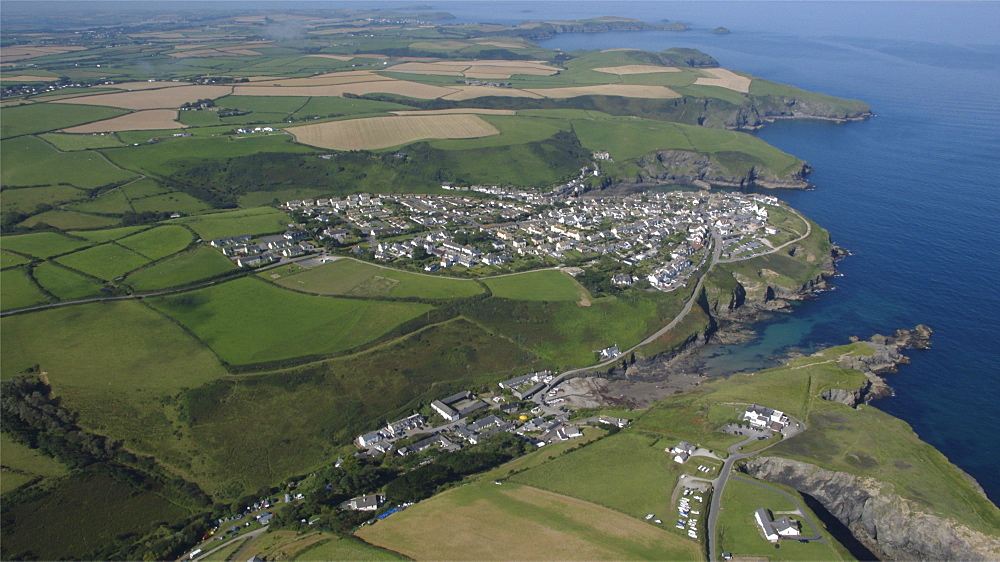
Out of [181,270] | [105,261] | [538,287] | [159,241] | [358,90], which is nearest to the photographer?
[181,270]

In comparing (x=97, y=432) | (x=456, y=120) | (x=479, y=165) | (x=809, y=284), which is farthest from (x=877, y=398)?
(x=456, y=120)

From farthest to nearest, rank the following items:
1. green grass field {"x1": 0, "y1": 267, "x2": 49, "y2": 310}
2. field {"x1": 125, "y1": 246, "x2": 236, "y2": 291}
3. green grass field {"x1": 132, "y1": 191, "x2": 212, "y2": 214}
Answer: green grass field {"x1": 132, "y1": 191, "x2": 212, "y2": 214} → field {"x1": 125, "y1": 246, "x2": 236, "y2": 291} → green grass field {"x1": 0, "y1": 267, "x2": 49, "y2": 310}

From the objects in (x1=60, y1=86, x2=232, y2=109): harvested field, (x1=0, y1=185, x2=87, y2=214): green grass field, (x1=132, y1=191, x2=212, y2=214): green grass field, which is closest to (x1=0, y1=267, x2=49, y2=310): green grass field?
(x1=132, y1=191, x2=212, y2=214): green grass field

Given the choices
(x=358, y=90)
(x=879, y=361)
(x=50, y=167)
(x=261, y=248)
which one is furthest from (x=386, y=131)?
(x=879, y=361)

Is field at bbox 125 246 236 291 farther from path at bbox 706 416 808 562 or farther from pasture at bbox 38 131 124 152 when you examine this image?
pasture at bbox 38 131 124 152

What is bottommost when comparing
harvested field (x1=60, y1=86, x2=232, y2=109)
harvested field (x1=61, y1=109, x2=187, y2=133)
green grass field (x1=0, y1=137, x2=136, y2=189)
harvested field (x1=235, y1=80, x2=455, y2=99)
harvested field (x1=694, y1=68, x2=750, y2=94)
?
green grass field (x1=0, y1=137, x2=136, y2=189)

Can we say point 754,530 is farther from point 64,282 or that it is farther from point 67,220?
point 67,220

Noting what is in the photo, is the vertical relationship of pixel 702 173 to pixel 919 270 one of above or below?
above
